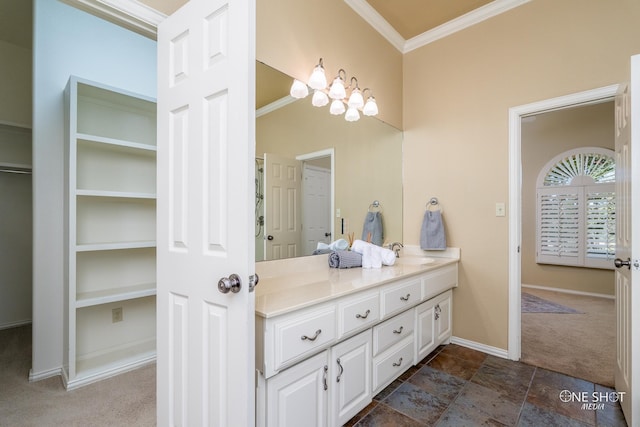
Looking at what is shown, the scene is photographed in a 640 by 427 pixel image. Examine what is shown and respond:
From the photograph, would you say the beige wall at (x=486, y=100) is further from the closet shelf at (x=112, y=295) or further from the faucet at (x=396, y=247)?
the closet shelf at (x=112, y=295)

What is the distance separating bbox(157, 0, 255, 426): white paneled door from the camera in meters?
1.03

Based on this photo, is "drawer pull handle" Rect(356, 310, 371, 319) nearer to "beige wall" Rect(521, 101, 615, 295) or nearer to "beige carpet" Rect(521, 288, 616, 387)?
"beige carpet" Rect(521, 288, 616, 387)

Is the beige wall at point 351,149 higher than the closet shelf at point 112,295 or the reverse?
higher

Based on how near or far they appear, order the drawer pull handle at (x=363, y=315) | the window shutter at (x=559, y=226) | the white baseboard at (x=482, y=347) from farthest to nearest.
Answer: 1. the window shutter at (x=559, y=226)
2. the white baseboard at (x=482, y=347)
3. the drawer pull handle at (x=363, y=315)

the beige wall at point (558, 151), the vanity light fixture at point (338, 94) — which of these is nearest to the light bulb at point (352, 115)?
the vanity light fixture at point (338, 94)

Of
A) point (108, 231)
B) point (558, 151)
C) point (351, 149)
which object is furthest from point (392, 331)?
point (558, 151)

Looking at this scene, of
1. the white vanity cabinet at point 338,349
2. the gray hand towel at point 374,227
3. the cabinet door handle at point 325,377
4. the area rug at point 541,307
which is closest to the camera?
the white vanity cabinet at point 338,349

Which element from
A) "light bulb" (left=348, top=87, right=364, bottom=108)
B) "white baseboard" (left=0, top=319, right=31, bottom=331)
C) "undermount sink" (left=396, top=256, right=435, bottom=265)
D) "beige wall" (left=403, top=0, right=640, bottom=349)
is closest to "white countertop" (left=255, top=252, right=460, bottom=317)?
"undermount sink" (left=396, top=256, right=435, bottom=265)

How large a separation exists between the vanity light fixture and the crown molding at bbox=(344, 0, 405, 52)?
0.56 m

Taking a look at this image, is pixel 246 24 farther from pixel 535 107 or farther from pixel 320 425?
pixel 535 107

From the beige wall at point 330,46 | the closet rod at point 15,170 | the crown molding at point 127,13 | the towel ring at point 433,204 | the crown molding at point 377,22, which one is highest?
the crown molding at point 377,22

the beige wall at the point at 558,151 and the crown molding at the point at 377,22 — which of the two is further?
the beige wall at the point at 558,151

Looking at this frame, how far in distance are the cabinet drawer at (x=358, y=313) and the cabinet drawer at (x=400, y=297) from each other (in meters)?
0.08

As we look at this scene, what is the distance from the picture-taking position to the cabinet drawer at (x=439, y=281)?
2.20 metres
